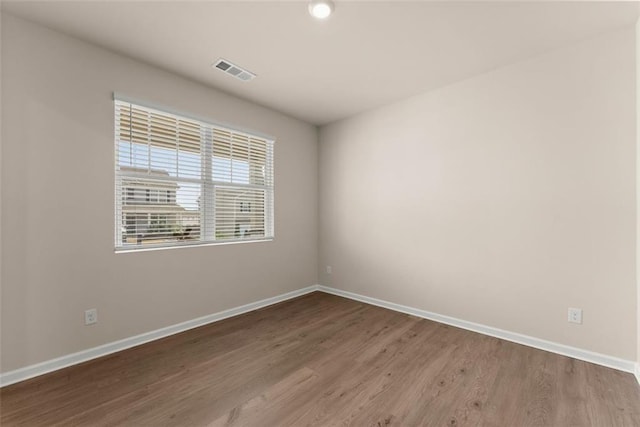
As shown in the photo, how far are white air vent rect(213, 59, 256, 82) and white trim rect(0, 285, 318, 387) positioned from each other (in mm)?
2618

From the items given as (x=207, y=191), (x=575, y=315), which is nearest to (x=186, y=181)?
(x=207, y=191)

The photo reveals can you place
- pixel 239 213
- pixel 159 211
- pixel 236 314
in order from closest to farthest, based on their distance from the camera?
pixel 159 211, pixel 236 314, pixel 239 213

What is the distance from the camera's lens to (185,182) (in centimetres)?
295

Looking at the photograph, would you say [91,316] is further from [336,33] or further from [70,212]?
[336,33]

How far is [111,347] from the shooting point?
95.2 inches

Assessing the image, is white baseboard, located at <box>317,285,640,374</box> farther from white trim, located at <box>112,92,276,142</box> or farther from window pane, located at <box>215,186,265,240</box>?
white trim, located at <box>112,92,276,142</box>

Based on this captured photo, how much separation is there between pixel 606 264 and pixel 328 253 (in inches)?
120

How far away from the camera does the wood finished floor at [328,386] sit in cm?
167

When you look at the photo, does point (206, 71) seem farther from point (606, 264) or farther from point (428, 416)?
point (606, 264)

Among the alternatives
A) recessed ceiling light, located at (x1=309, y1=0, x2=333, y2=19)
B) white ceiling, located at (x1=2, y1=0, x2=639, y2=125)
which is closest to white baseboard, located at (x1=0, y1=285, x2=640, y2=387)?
white ceiling, located at (x1=2, y1=0, x2=639, y2=125)

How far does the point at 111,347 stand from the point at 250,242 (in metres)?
1.67

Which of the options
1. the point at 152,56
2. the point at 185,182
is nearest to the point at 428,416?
the point at 185,182

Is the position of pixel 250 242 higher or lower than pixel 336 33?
lower

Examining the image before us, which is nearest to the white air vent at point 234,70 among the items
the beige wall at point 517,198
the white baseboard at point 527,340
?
the beige wall at point 517,198
